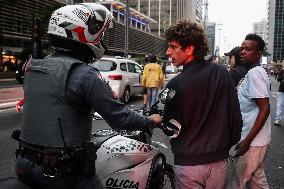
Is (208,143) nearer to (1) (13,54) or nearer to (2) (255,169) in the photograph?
(2) (255,169)

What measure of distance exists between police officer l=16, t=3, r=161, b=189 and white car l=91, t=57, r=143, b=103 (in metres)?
11.3

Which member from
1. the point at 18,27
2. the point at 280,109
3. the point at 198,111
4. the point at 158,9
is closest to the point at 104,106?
the point at 198,111

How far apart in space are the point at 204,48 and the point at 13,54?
42462 mm

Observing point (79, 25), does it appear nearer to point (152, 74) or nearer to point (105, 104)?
point (105, 104)

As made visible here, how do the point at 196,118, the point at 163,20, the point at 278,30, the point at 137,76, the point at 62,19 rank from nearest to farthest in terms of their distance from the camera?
the point at 62,19 < the point at 196,118 < the point at 137,76 < the point at 278,30 < the point at 163,20

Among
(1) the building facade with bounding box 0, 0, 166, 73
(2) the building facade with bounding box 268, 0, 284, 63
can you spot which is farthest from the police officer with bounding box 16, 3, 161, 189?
(2) the building facade with bounding box 268, 0, 284, 63

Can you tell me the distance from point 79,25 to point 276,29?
154 metres

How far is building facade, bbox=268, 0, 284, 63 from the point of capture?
477ft

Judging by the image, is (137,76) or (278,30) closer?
(137,76)

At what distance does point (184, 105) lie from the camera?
2.48 m

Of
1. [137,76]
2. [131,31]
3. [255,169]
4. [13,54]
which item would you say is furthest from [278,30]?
[255,169]

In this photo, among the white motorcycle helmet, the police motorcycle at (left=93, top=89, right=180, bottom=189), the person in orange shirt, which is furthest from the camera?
the person in orange shirt

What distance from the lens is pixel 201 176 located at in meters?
2.56

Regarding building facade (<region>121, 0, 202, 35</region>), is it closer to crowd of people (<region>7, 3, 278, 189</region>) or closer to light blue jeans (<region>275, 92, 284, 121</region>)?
light blue jeans (<region>275, 92, 284, 121</region>)
